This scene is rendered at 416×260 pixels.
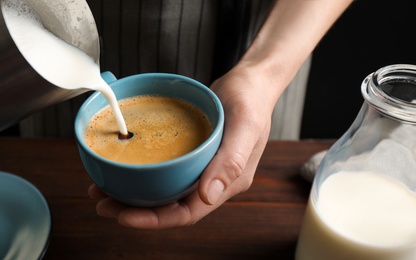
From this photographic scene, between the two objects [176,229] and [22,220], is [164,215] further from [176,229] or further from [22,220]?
[22,220]

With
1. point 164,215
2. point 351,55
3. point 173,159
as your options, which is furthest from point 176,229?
point 351,55

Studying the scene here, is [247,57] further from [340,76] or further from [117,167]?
[340,76]

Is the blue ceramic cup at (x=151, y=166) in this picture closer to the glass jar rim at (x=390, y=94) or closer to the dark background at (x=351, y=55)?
the glass jar rim at (x=390, y=94)

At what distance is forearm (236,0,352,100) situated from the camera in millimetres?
815

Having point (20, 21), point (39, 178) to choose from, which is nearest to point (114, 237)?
point (39, 178)

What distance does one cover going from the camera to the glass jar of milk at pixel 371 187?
60 centimetres

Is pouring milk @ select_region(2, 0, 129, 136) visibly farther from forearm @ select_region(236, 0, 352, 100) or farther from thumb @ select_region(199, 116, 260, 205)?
A: forearm @ select_region(236, 0, 352, 100)

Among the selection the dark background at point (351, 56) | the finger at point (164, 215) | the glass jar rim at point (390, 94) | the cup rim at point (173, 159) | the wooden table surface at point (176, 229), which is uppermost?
the glass jar rim at point (390, 94)

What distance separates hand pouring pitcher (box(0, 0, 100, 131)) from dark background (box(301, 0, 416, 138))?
126cm

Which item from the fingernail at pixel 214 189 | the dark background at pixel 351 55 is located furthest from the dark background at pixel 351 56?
the fingernail at pixel 214 189

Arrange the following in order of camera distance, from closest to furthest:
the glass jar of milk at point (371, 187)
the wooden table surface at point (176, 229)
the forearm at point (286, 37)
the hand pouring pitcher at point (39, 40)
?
the hand pouring pitcher at point (39, 40) → the glass jar of milk at point (371, 187) → the wooden table surface at point (176, 229) → the forearm at point (286, 37)

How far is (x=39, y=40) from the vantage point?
1.83ft

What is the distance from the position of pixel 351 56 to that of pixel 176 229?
1.24m

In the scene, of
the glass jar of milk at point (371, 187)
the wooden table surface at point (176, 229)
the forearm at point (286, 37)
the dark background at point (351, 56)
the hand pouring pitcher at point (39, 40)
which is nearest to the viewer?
the hand pouring pitcher at point (39, 40)
